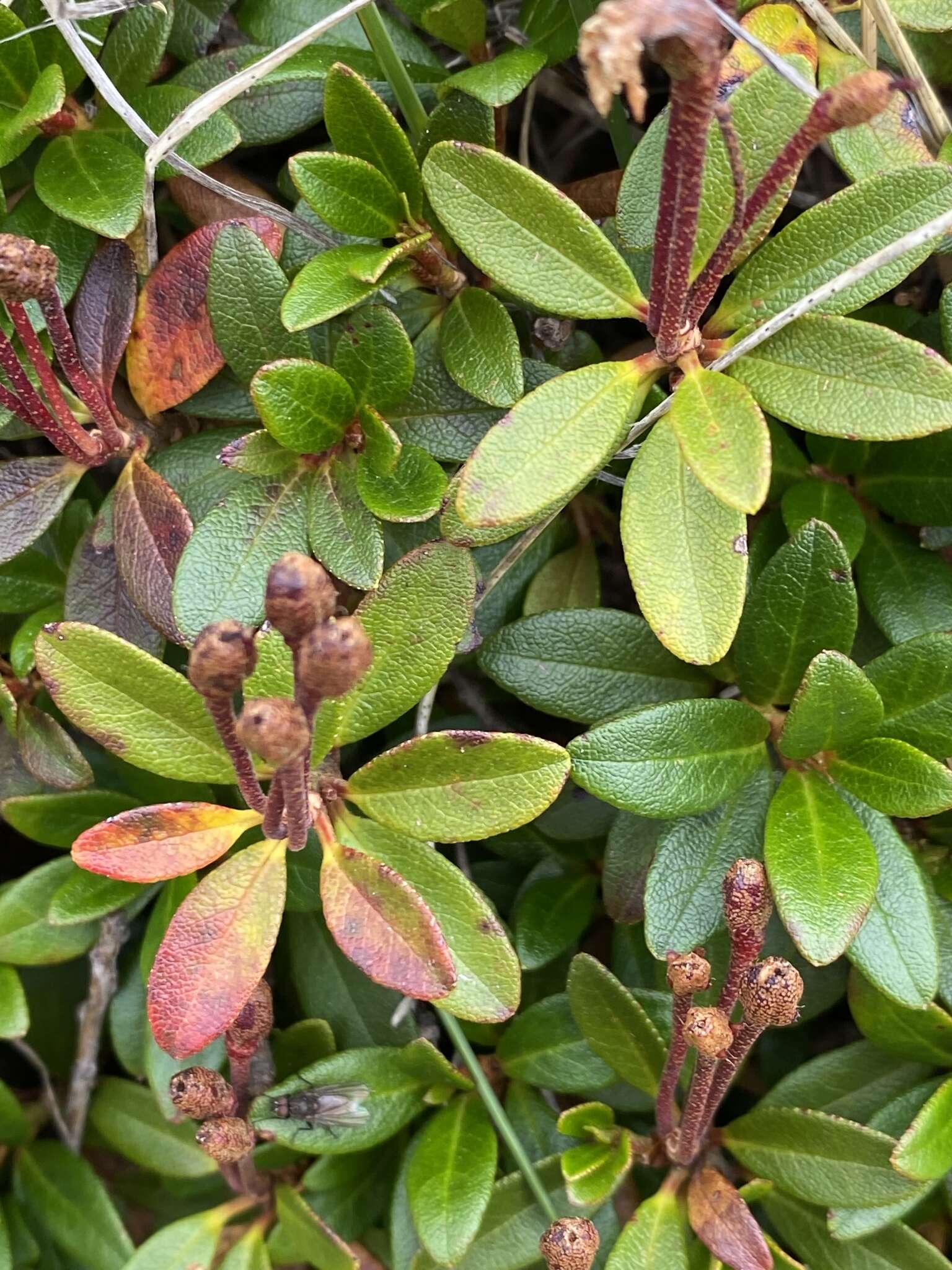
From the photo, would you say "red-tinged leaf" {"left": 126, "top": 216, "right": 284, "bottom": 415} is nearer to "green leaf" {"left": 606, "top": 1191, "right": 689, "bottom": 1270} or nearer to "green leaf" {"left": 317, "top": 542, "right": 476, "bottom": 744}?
"green leaf" {"left": 317, "top": 542, "right": 476, "bottom": 744}

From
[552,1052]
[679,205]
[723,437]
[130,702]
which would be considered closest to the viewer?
[679,205]

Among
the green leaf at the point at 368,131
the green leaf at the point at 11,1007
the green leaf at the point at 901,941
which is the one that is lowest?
the green leaf at the point at 11,1007

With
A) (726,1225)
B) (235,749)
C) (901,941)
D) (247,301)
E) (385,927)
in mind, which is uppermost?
(247,301)

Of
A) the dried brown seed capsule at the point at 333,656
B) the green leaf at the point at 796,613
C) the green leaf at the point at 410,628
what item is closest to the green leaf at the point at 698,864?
the green leaf at the point at 796,613

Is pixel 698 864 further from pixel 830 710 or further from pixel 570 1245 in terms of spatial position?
pixel 570 1245

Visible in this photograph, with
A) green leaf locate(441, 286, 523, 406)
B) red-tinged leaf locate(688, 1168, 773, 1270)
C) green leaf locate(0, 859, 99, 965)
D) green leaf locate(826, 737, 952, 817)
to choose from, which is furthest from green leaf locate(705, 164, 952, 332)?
green leaf locate(0, 859, 99, 965)

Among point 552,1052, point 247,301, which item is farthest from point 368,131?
point 552,1052

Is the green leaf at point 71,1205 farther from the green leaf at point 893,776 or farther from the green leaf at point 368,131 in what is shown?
the green leaf at point 368,131
